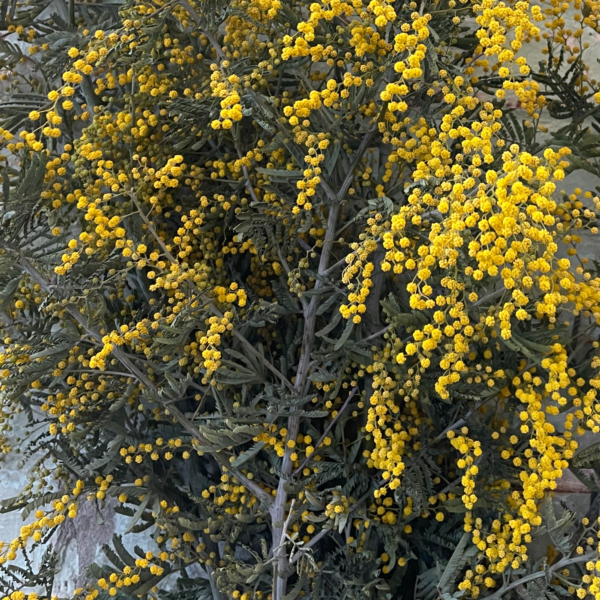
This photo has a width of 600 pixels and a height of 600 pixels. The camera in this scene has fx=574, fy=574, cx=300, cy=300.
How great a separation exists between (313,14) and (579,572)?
33.5 inches

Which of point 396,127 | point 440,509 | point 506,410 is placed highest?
point 396,127

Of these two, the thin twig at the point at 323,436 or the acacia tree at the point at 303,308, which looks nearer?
the acacia tree at the point at 303,308

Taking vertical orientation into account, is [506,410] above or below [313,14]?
below

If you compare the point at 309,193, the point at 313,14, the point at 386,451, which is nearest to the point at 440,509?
the point at 386,451

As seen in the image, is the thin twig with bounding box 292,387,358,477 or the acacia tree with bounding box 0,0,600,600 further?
the thin twig with bounding box 292,387,358,477

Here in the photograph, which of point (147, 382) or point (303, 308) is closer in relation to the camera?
point (147, 382)

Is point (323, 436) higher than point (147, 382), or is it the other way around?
point (147, 382)

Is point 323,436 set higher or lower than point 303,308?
lower

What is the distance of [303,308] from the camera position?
0.89m

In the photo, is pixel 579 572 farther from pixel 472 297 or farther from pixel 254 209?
pixel 254 209

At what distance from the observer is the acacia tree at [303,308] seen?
2.31ft

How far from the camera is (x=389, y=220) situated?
0.73 metres

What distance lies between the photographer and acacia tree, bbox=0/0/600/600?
2.31ft

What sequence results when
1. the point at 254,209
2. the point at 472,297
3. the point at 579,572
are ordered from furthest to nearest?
the point at 254,209 < the point at 579,572 < the point at 472,297
